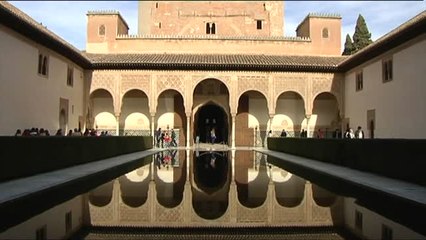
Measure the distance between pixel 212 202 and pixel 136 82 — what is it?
65.0 feet

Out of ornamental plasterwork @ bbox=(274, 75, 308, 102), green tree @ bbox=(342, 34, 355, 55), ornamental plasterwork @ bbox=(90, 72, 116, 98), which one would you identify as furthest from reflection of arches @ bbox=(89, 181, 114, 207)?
green tree @ bbox=(342, 34, 355, 55)

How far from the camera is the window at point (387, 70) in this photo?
1934 centimetres

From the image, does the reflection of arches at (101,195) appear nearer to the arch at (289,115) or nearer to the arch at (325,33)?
the arch at (289,115)

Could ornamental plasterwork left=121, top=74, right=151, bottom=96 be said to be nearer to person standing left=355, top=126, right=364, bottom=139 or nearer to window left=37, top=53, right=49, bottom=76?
window left=37, top=53, right=49, bottom=76

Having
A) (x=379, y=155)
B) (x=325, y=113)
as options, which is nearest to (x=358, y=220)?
(x=379, y=155)

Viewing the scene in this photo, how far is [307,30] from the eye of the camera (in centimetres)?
3084

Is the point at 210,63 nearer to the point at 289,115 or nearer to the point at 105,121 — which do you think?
the point at 289,115

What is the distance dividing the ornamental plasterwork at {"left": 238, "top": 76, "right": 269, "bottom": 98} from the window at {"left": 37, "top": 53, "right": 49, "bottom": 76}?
10.8m

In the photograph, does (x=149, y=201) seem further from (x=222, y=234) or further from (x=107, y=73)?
(x=107, y=73)

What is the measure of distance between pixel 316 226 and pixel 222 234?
1189 millimetres

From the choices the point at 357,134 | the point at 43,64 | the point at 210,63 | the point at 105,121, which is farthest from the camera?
the point at 105,121

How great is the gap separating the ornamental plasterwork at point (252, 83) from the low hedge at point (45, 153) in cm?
1132

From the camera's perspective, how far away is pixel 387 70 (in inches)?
778

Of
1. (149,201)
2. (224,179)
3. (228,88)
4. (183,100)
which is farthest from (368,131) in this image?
(149,201)
